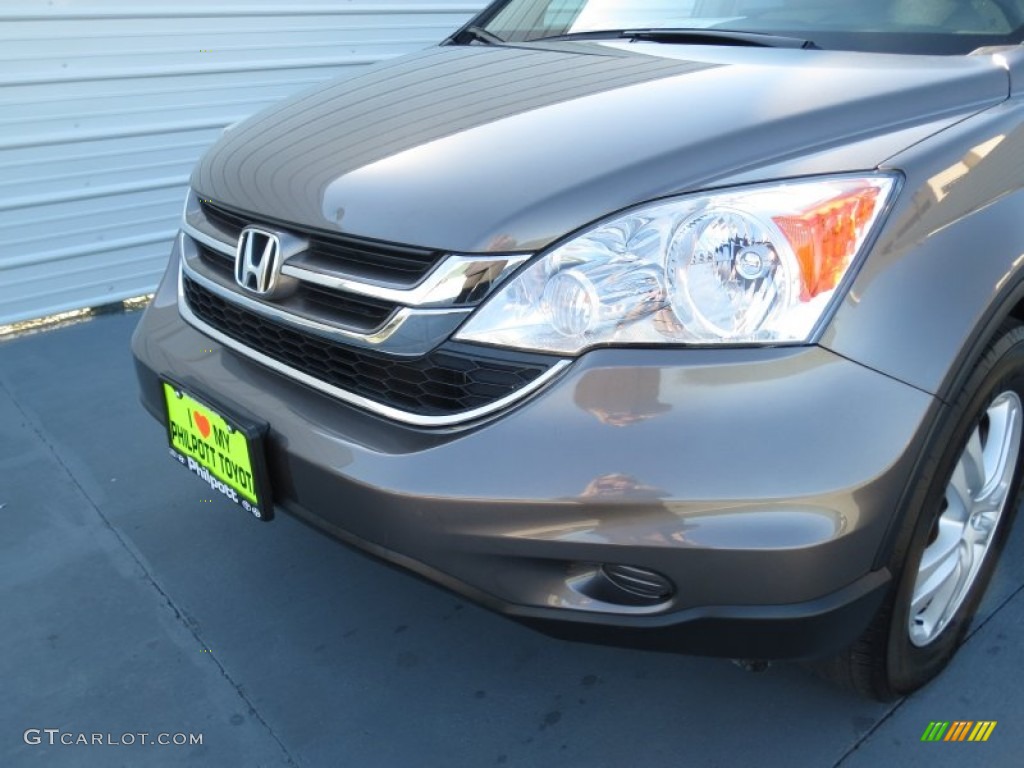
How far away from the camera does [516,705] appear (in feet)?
6.35

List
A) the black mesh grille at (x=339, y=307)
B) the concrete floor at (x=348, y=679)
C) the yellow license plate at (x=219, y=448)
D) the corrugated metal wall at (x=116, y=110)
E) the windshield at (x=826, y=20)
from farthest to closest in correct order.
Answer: the corrugated metal wall at (x=116, y=110), the windshield at (x=826, y=20), the concrete floor at (x=348, y=679), the yellow license plate at (x=219, y=448), the black mesh grille at (x=339, y=307)

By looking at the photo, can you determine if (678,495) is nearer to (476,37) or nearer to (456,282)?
(456,282)

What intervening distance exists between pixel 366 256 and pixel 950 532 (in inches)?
47.8

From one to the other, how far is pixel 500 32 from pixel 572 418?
1.66 meters

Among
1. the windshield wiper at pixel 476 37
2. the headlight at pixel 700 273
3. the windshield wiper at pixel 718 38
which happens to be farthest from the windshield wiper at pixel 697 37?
the headlight at pixel 700 273

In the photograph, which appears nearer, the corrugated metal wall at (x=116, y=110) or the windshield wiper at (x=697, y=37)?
the windshield wiper at (x=697, y=37)

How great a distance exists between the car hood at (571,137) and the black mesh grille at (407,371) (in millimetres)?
185

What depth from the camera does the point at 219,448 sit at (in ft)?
5.98

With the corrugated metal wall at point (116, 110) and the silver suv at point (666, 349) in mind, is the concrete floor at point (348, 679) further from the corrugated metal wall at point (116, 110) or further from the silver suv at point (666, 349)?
the corrugated metal wall at point (116, 110)

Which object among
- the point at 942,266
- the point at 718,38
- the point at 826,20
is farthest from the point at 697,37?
the point at 942,266

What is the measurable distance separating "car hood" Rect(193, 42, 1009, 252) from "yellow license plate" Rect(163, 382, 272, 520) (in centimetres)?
40

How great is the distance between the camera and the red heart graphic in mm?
1837

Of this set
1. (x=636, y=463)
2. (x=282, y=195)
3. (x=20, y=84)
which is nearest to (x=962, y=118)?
(x=636, y=463)

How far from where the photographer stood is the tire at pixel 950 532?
1.51m
